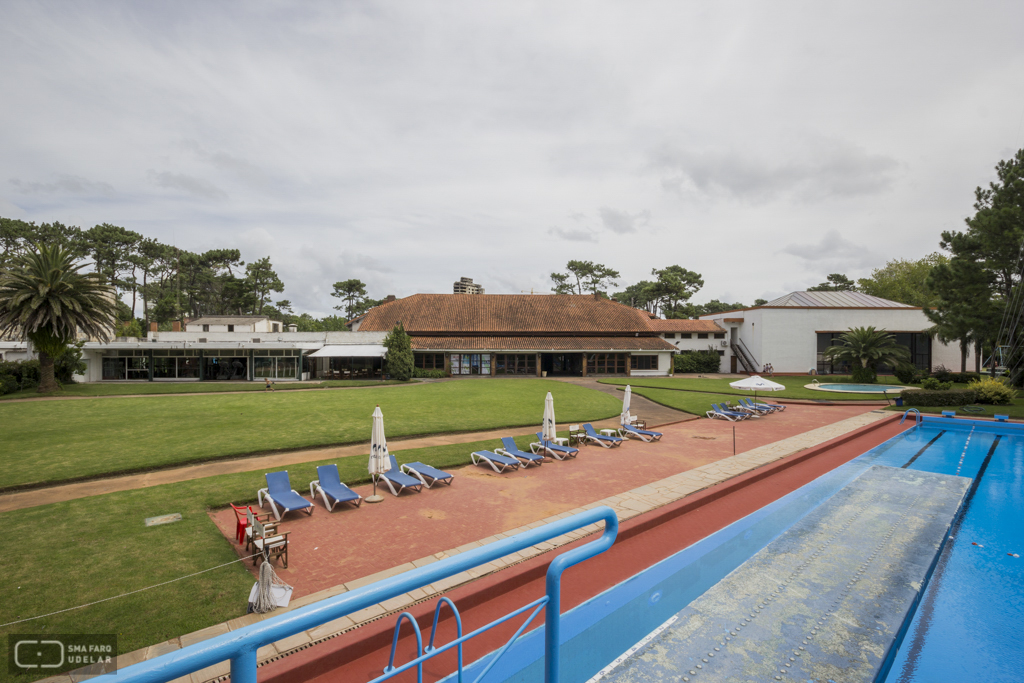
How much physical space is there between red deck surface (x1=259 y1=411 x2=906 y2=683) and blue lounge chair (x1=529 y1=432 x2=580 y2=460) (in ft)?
13.7

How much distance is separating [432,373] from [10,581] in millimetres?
35080

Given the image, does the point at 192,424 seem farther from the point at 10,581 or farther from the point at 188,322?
the point at 188,322

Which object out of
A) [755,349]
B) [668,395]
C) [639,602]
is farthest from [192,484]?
[755,349]

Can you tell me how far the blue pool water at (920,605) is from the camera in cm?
469

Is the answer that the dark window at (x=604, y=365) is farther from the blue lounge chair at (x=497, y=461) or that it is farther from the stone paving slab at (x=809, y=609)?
the stone paving slab at (x=809, y=609)

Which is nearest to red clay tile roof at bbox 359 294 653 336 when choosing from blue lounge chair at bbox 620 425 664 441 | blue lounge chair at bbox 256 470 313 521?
blue lounge chair at bbox 620 425 664 441

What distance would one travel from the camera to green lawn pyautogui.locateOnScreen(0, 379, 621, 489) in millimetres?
12078

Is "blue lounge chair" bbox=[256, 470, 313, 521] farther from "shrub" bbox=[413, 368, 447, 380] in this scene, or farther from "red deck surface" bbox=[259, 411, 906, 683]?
"shrub" bbox=[413, 368, 447, 380]

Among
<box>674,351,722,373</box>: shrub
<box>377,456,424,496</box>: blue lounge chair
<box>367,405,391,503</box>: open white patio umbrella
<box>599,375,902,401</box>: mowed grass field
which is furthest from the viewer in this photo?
<box>674,351,722,373</box>: shrub

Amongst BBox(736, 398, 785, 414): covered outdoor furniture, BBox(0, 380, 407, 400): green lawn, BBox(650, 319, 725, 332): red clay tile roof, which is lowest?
BBox(0, 380, 407, 400): green lawn

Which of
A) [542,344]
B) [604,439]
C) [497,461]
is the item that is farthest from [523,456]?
[542,344]

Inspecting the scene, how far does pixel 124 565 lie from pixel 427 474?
5150mm

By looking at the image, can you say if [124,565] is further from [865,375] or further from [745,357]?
[745,357]

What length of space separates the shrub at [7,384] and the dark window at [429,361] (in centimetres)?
2559
